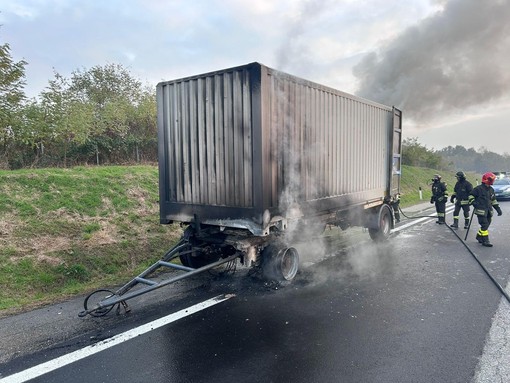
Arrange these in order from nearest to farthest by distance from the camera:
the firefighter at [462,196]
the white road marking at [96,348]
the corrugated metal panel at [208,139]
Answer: the white road marking at [96,348] < the corrugated metal panel at [208,139] < the firefighter at [462,196]

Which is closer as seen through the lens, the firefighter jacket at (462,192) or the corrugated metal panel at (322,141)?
the corrugated metal panel at (322,141)

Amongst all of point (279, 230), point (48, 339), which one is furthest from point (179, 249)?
point (48, 339)

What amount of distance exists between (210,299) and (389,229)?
18.7ft

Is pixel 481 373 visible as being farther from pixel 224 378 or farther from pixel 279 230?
pixel 279 230

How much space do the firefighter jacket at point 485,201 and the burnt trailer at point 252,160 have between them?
146 inches

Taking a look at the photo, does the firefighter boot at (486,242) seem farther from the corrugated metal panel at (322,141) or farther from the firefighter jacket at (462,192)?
the corrugated metal panel at (322,141)

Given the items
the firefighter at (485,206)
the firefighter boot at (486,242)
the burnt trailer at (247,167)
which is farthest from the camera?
the firefighter at (485,206)

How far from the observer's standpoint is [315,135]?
5590 mm

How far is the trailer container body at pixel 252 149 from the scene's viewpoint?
466cm

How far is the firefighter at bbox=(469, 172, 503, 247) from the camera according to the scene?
7.86 m

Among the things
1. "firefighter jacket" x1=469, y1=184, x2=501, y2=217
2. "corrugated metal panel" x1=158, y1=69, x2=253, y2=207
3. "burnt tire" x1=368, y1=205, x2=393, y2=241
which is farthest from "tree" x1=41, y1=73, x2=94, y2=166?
"firefighter jacket" x1=469, y1=184, x2=501, y2=217

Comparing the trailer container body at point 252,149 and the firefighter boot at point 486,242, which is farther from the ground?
the trailer container body at point 252,149

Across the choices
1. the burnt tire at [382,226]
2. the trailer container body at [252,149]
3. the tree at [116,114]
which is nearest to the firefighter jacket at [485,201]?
the burnt tire at [382,226]

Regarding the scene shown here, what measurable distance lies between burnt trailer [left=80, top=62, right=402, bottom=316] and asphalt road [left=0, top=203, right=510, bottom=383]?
1.31 feet
